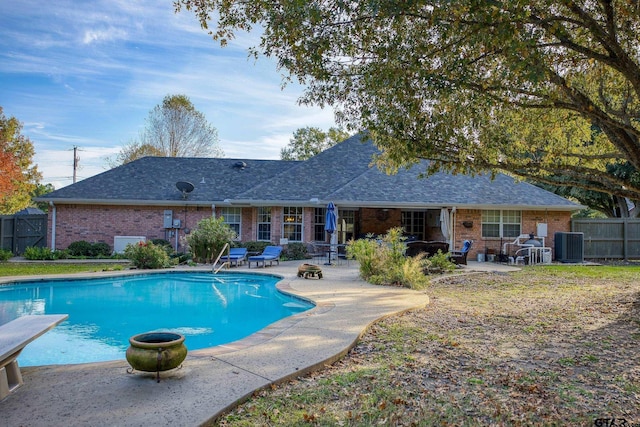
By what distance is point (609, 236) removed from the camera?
818 inches

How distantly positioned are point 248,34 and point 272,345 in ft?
15.4

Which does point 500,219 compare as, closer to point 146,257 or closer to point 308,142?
point 146,257

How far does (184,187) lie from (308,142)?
21521 mm

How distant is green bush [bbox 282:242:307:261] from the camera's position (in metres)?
19.3

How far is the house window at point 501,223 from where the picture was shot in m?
20.1

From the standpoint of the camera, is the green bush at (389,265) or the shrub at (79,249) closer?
the green bush at (389,265)

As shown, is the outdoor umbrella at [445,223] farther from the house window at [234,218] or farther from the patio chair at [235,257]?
the house window at [234,218]

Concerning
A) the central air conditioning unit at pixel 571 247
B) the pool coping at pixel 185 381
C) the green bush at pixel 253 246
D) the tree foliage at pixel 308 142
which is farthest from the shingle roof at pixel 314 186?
the tree foliage at pixel 308 142

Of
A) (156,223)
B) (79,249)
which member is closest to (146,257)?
(156,223)

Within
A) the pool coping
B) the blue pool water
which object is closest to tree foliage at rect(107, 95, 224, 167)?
the blue pool water

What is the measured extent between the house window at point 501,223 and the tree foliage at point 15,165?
23.6 meters

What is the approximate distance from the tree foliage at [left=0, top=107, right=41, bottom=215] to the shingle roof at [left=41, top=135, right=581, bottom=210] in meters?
4.29

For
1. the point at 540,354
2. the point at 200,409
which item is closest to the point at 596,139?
the point at 540,354

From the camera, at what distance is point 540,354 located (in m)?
5.91
